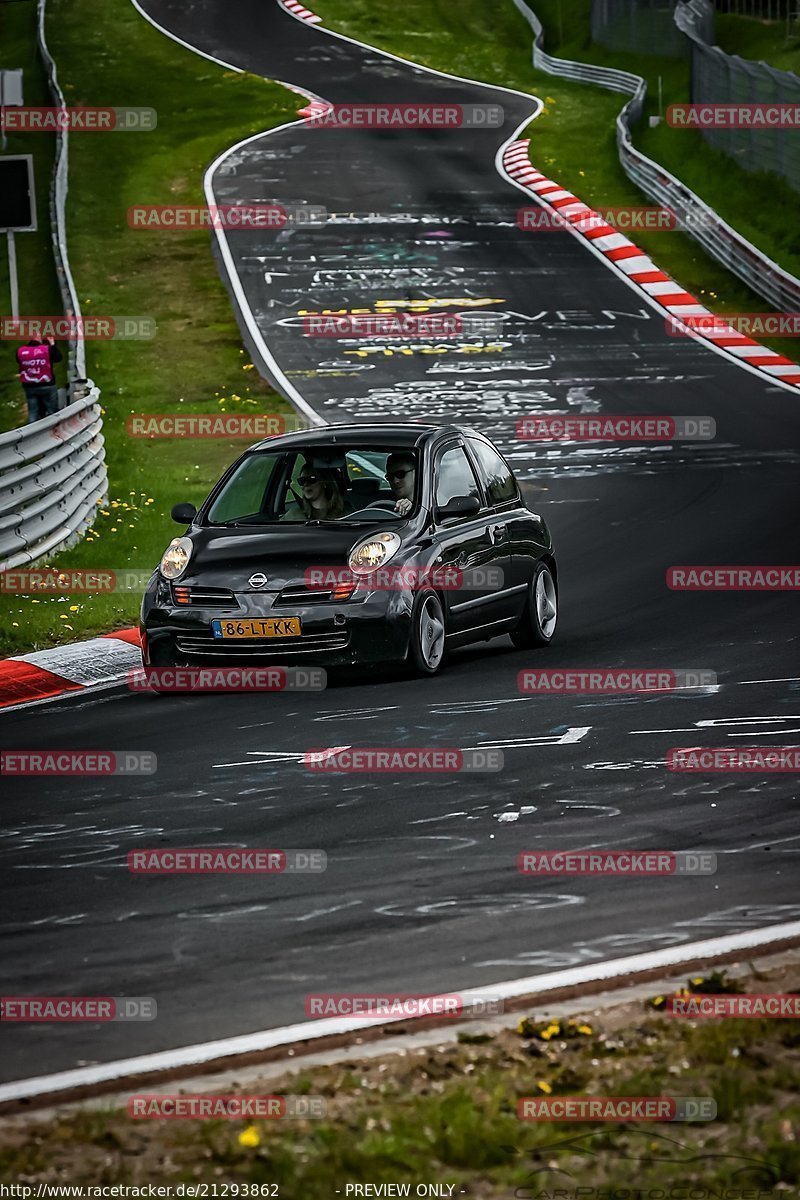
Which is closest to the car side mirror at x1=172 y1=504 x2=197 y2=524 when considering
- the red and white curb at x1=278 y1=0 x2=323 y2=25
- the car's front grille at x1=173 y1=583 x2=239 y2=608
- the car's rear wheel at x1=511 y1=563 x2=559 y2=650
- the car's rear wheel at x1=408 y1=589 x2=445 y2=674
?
the car's front grille at x1=173 y1=583 x2=239 y2=608

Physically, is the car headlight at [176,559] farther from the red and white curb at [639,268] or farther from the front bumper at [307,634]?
the red and white curb at [639,268]

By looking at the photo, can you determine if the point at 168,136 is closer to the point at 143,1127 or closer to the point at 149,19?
the point at 149,19

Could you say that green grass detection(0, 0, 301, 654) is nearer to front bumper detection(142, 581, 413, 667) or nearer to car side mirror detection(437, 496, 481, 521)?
front bumper detection(142, 581, 413, 667)

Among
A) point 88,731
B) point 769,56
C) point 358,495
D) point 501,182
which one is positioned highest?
point 769,56

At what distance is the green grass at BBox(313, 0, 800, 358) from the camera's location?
119 feet

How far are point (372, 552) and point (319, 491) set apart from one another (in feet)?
2.92

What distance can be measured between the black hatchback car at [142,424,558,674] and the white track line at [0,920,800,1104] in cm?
581

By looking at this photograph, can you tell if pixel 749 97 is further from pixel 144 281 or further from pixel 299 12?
pixel 299 12

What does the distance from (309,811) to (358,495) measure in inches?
187

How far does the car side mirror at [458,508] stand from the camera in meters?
13.3

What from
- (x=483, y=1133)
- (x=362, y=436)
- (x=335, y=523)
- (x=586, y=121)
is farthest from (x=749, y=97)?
(x=483, y=1133)

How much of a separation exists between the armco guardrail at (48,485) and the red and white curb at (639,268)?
11.8m

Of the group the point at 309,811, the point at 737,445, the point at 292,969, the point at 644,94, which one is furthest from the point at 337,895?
the point at 644,94

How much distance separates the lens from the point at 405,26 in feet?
211
